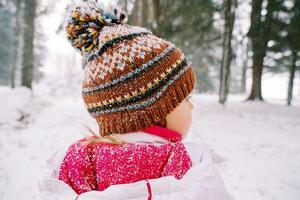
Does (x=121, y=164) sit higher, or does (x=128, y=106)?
(x=128, y=106)

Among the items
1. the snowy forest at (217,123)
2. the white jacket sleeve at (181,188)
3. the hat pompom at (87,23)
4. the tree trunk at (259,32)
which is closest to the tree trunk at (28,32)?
the snowy forest at (217,123)

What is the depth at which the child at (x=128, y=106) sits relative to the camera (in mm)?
1604

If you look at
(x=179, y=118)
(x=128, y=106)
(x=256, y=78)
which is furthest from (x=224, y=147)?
(x=256, y=78)

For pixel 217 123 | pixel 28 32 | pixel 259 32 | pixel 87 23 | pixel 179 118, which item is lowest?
pixel 217 123

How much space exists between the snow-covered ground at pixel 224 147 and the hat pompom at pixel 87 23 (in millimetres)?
633

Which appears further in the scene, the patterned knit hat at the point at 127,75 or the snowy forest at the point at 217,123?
the snowy forest at the point at 217,123

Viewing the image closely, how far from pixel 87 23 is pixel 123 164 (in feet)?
2.67

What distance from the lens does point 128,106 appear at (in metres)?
1.73

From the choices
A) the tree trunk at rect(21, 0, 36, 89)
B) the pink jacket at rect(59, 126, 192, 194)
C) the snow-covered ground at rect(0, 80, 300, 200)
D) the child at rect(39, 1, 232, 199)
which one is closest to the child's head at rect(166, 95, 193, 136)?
the child at rect(39, 1, 232, 199)

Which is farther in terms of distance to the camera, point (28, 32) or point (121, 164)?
point (28, 32)

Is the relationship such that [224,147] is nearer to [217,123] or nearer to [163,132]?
[217,123]

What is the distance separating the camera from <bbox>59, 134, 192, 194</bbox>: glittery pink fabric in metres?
1.59

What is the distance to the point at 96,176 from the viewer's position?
1675mm

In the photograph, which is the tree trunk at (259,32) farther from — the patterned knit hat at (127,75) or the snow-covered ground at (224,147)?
the patterned knit hat at (127,75)
